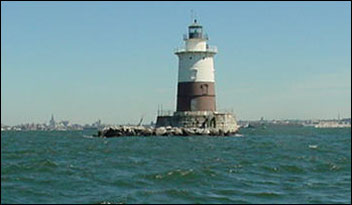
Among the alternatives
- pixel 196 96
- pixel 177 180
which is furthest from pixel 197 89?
pixel 177 180

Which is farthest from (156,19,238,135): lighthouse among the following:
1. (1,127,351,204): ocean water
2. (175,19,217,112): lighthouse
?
(1,127,351,204): ocean water

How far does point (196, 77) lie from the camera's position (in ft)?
178

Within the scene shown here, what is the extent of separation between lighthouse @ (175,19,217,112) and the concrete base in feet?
1.73

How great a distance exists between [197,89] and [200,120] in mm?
2673

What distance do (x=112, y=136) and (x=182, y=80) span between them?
787cm

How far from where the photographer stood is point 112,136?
56656 millimetres

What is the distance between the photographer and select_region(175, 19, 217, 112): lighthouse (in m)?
54.4

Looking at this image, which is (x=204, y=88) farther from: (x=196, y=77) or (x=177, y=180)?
(x=177, y=180)

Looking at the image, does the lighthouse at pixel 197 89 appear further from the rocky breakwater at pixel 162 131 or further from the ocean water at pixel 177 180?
the ocean water at pixel 177 180

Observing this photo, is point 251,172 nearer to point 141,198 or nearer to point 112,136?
point 141,198

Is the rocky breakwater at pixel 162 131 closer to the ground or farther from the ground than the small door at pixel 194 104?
closer to the ground

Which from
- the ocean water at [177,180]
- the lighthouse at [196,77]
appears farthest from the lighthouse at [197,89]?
the ocean water at [177,180]

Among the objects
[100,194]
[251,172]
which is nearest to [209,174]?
[251,172]

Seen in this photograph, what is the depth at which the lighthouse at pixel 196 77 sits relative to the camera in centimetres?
5444
